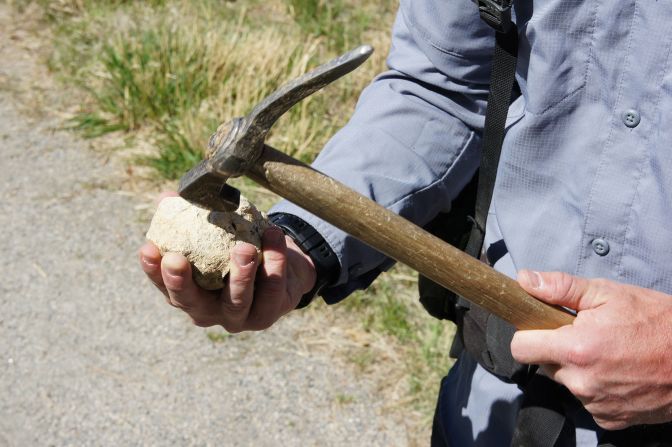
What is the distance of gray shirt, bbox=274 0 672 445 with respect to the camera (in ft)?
5.29

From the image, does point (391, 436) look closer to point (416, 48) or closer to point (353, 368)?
point (353, 368)

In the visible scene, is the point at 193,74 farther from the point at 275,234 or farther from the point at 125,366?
the point at 275,234

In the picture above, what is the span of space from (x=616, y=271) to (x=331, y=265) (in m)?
0.61

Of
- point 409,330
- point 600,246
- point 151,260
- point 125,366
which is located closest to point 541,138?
point 600,246

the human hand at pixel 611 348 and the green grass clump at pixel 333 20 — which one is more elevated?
the human hand at pixel 611 348

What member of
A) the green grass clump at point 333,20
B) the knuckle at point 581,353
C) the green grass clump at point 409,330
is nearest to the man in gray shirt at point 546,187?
the knuckle at point 581,353

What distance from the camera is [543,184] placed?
1.79 m

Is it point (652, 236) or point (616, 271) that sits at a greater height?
point (652, 236)

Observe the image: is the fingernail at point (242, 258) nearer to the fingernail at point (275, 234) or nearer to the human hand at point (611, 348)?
the fingernail at point (275, 234)

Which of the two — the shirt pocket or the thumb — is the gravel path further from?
the shirt pocket

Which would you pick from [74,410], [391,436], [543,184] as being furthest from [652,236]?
[74,410]

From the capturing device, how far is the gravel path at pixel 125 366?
352cm

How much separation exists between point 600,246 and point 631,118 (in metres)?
0.26

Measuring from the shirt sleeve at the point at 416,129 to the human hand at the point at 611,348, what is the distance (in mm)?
423
